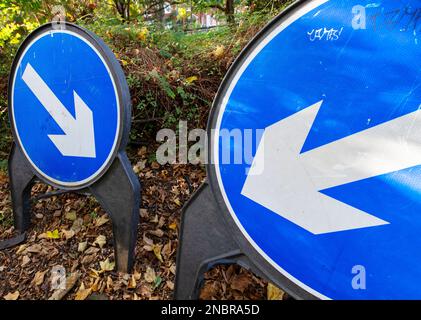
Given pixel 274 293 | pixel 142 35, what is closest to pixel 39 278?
pixel 274 293

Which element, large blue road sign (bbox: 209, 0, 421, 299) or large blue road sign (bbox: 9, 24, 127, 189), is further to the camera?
large blue road sign (bbox: 9, 24, 127, 189)

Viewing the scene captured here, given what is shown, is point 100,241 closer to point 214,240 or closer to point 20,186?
point 20,186

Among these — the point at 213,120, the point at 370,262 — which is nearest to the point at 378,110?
the point at 370,262

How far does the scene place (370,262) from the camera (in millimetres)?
1111

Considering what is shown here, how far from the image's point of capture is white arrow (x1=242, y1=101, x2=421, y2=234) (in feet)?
3.39

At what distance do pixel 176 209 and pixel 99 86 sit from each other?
1.09 metres

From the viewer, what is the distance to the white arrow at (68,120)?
1789mm

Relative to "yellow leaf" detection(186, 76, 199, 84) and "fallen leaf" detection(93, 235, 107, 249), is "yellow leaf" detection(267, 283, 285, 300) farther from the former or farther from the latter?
"yellow leaf" detection(186, 76, 199, 84)

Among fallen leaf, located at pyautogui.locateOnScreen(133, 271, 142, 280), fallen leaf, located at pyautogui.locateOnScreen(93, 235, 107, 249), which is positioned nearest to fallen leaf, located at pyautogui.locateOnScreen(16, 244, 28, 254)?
fallen leaf, located at pyautogui.locateOnScreen(93, 235, 107, 249)

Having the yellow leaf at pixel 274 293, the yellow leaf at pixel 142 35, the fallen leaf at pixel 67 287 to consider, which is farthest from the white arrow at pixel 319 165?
the yellow leaf at pixel 142 35

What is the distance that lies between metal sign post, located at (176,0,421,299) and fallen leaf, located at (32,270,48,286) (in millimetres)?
1390

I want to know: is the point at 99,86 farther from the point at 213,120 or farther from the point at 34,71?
the point at 213,120

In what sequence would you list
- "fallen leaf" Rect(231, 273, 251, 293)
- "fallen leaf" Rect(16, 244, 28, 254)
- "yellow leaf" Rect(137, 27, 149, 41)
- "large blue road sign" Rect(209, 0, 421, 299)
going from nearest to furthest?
"large blue road sign" Rect(209, 0, 421, 299) → "fallen leaf" Rect(231, 273, 251, 293) → "fallen leaf" Rect(16, 244, 28, 254) → "yellow leaf" Rect(137, 27, 149, 41)

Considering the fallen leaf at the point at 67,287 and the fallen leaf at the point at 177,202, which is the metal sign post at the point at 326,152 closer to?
the fallen leaf at the point at 177,202
